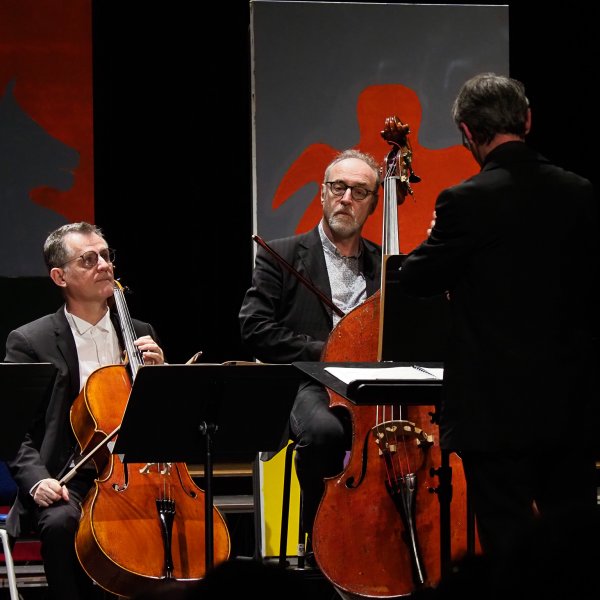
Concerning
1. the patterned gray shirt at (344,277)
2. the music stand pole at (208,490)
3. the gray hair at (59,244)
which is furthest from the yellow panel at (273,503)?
the music stand pole at (208,490)

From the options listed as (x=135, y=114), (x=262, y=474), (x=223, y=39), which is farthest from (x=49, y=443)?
(x=223, y=39)

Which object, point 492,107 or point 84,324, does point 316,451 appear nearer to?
point 84,324

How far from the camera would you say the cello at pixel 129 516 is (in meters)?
3.10

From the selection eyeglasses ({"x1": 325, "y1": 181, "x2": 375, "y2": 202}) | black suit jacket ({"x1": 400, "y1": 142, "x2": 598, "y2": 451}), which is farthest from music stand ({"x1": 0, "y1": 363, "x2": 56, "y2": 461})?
eyeglasses ({"x1": 325, "y1": 181, "x2": 375, "y2": 202})

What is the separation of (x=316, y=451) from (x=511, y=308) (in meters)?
1.23

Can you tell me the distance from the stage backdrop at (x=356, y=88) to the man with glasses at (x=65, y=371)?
1045 millimetres

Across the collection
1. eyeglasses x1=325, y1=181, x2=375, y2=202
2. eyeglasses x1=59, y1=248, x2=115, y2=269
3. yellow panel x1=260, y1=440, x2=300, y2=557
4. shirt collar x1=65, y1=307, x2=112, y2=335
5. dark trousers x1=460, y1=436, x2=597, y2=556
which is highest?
eyeglasses x1=325, y1=181, x2=375, y2=202

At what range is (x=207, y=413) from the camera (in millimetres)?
2912

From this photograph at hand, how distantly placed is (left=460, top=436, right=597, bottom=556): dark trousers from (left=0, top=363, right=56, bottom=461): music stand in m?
1.14

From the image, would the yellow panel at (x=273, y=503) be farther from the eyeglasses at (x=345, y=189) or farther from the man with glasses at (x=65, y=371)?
the eyeglasses at (x=345, y=189)

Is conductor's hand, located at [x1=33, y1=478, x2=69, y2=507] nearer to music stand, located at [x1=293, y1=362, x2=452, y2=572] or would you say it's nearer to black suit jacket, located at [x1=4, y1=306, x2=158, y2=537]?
black suit jacket, located at [x1=4, y1=306, x2=158, y2=537]

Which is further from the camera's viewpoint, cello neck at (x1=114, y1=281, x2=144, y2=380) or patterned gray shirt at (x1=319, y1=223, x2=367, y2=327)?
patterned gray shirt at (x1=319, y1=223, x2=367, y2=327)

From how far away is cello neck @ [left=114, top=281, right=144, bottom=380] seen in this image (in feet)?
11.3

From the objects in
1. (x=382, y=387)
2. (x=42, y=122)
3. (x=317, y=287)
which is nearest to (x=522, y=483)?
(x=382, y=387)
